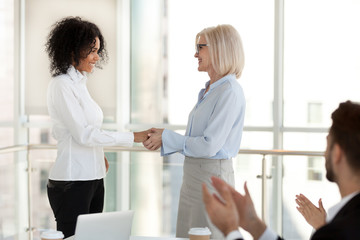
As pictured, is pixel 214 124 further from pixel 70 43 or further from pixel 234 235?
pixel 234 235

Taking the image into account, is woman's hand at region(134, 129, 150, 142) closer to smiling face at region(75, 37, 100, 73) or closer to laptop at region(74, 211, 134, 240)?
smiling face at region(75, 37, 100, 73)

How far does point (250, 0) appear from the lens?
233 inches

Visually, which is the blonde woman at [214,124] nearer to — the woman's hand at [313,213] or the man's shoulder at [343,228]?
the woman's hand at [313,213]

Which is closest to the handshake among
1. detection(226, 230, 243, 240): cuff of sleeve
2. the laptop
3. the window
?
the laptop

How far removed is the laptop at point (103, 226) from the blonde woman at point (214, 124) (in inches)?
37.1

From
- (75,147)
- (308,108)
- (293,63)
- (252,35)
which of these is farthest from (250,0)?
(75,147)

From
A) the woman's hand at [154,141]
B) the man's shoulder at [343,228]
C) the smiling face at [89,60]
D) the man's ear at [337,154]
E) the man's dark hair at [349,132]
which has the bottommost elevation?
the man's shoulder at [343,228]

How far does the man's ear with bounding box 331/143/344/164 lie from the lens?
1.77 metres

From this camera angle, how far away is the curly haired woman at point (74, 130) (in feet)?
11.3

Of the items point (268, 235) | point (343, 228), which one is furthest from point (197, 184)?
point (343, 228)

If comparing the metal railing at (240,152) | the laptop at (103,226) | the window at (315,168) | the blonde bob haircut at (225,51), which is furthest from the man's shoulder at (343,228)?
the window at (315,168)

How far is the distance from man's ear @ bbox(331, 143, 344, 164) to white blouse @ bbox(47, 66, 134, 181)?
1.90 m

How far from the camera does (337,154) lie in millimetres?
1785

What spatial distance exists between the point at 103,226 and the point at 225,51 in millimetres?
1392
